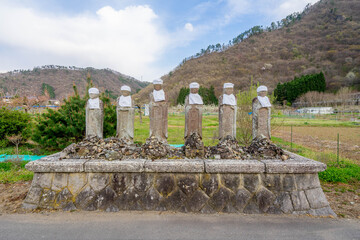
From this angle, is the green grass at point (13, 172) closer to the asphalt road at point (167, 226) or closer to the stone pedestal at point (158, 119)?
the asphalt road at point (167, 226)

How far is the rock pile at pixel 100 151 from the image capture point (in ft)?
10.9

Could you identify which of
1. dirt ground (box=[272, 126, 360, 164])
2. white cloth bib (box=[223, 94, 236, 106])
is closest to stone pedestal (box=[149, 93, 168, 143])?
white cloth bib (box=[223, 94, 236, 106])

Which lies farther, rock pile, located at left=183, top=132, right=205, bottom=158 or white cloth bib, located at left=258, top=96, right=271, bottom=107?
white cloth bib, located at left=258, top=96, right=271, bottom=107

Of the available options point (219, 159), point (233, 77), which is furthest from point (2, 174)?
point (233, 77)

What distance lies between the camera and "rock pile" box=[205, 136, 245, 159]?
343 cm

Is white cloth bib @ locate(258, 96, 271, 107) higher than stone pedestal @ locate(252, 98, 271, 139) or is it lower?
higher

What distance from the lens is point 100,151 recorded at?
3.45 m

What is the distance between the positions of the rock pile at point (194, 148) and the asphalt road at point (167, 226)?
1.01 meters

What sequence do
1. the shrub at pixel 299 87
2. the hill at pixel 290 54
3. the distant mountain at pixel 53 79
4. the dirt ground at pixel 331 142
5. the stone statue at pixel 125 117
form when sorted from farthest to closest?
the hill at pixel 290 54, the distant mountain at pixel 53 79, the shrub at pixel 299 87, the dirt ground at pixel 331 142, the stone statue at pixel 125 117

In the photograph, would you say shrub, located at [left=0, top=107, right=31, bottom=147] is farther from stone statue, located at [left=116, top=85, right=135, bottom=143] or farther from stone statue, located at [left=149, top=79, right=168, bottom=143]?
stone statue, located at [left=149, top=79, right=168, bottom=143]

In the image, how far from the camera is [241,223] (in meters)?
2.67

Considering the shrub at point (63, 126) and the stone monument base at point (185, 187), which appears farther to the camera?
the shrub at point (63, 126)

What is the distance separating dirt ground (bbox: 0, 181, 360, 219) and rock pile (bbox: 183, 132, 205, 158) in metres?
2.35

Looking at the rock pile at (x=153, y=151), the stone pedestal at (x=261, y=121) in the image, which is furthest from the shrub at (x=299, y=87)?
the rock pile at (x=153, y=151)
